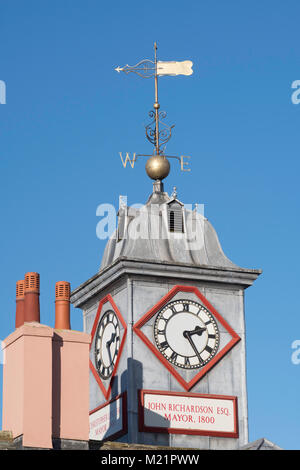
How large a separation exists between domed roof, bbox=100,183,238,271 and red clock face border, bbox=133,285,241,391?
103cm

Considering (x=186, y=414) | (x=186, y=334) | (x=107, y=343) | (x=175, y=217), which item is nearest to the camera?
(x=186, y=414)

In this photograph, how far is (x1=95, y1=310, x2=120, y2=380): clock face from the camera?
55.6m

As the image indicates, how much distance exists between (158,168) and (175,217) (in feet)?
7.20

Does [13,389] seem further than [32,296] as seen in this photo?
No

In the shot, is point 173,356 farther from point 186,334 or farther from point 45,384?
point 45,384

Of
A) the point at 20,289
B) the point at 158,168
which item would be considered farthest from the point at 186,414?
the point at 20,289

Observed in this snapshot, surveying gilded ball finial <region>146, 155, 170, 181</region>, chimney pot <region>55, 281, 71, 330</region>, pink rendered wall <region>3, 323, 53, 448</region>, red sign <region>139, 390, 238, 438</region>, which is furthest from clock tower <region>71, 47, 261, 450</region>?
pink rendered wall <region>3, 323, 53, 448</region>

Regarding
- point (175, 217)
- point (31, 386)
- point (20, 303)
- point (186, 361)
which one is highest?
point (175, 217)

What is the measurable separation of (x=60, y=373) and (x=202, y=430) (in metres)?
15.6

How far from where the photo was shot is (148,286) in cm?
5531

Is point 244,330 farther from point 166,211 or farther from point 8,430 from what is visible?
point 8,430

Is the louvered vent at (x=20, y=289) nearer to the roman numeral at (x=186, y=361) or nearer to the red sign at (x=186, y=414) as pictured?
the red sign at (x=186, y=414)

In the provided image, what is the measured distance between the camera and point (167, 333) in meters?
54.9

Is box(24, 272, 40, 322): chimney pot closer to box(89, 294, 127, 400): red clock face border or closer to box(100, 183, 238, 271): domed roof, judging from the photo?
box(89, 294, 127, 400): red clock face border
